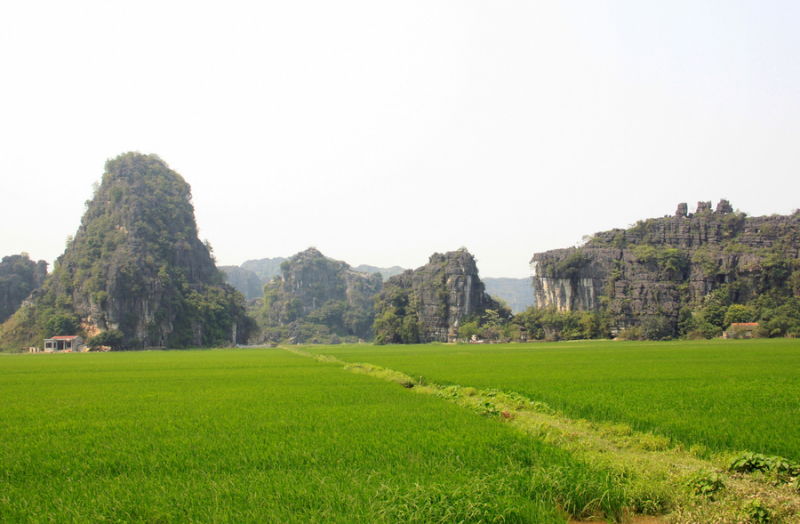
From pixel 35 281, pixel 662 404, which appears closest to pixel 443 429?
pixel 662 404

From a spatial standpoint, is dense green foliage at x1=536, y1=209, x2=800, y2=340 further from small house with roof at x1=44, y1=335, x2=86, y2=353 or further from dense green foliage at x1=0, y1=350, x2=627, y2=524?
small house with roof at x1=44, y1=335, x2=86, y2=353

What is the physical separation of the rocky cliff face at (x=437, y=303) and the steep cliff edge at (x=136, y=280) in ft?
78.2

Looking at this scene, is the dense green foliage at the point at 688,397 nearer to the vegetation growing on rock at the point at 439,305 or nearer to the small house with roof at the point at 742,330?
the small house with roof at the point at 742,330

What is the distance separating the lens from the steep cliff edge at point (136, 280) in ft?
219

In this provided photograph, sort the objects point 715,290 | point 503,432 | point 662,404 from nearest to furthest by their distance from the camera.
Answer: point 503,432 → point 662,404 → point 715,290

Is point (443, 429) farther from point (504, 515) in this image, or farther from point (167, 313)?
point (167, 313)

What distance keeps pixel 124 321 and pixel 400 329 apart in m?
37.8

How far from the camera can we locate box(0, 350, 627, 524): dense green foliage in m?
4.52

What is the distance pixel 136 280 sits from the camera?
68.6 meters

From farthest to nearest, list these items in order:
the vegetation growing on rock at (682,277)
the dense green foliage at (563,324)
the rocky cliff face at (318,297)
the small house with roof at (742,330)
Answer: the rocky cliff face at (318,297), the dense green foliage at (563,324), the vegetation growing on rock at (682,277), the small house with roof at (742,330)

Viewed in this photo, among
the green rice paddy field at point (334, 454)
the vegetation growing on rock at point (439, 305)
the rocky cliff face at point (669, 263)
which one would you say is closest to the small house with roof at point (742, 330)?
the rocky cliff face at point (669, 263)

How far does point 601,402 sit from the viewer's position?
32.0 ft

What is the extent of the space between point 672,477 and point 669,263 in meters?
64.6

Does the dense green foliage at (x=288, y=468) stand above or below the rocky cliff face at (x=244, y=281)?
below
